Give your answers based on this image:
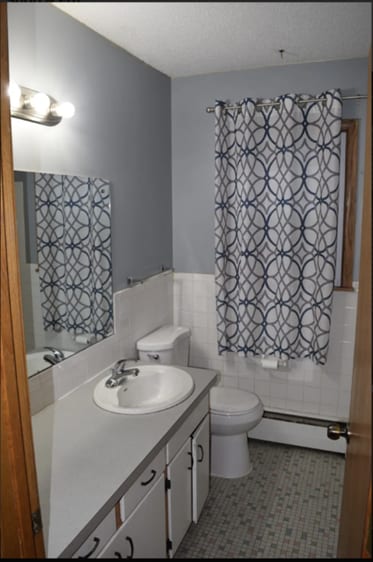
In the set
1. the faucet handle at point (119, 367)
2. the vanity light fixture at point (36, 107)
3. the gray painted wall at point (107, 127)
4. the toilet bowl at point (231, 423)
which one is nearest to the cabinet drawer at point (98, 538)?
the faucet handle at point (119, 367)

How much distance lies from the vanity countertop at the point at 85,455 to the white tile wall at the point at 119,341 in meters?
0.07

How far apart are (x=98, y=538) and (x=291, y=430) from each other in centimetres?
185

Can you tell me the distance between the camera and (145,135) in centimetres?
253

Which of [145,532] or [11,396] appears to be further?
[145,532]

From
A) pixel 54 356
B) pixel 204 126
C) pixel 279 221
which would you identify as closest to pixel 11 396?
pixel 54 356

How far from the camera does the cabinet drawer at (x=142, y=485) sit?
1.32 m

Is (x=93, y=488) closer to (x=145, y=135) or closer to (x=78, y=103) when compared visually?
(x=78, y=103)

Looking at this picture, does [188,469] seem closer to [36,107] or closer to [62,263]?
[62,263]

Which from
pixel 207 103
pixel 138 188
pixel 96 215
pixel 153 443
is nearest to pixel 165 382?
pixel 153 443

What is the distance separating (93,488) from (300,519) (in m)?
0.61

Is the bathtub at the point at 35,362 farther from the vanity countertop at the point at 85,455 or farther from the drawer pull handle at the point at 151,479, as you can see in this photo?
the drawer pull handle at the point at 151,479

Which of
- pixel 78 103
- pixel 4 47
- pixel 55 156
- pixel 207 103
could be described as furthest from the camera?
pixel 207 103

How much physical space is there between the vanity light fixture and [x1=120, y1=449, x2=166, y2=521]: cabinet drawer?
1.31 metres

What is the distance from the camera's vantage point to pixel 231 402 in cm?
252
